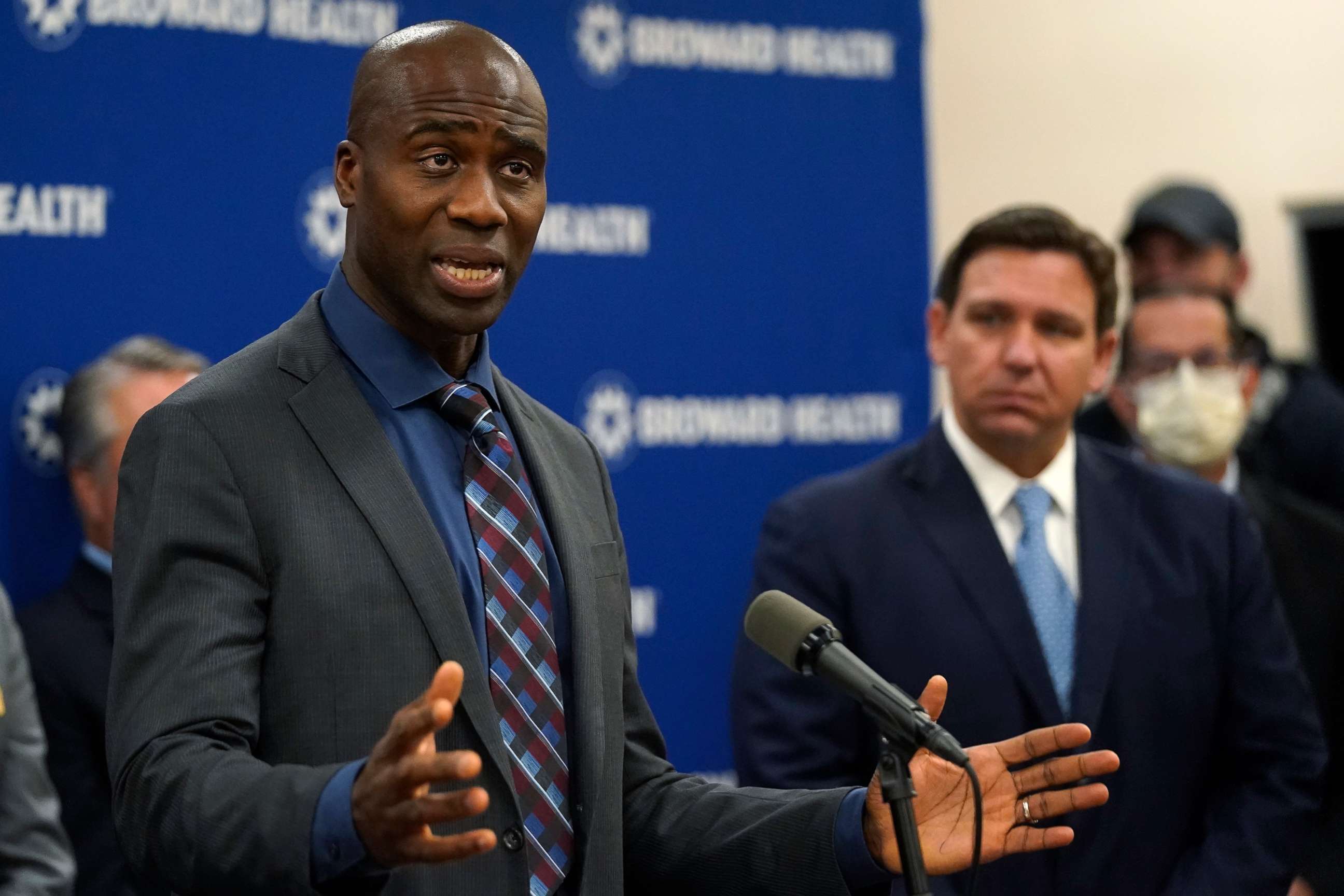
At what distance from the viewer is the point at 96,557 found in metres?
3.32

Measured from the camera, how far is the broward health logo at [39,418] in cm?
331

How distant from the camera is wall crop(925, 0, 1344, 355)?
571cm

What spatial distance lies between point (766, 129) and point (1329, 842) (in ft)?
7.42

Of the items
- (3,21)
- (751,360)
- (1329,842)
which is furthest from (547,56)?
(1329,842)

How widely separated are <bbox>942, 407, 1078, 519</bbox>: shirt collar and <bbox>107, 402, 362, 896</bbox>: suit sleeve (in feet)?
5.72

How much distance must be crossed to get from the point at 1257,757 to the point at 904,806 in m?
1.69

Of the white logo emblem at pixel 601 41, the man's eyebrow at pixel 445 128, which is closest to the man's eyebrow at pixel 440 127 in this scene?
the man's eyebrow at pixel 445 128

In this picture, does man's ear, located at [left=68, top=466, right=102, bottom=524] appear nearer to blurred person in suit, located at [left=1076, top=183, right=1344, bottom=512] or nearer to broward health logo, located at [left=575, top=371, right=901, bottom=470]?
broward health logo, located at [left=575, top=371, right=901, bottom=470]

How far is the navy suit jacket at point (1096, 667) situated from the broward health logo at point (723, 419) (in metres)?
0.88

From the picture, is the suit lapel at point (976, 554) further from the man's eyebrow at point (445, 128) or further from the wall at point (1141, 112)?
the wall at point (1141, 112)

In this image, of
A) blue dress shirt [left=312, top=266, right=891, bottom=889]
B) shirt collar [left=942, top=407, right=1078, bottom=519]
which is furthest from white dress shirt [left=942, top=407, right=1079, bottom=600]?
blue dress shirt [left=312, top=266, right=891, bottom=889]

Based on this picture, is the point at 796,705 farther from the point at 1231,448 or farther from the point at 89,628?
the point at 1231,448

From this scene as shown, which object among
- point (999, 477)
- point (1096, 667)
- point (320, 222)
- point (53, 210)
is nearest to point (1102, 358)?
point (999, 477)

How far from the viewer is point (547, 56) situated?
3.90 meters
